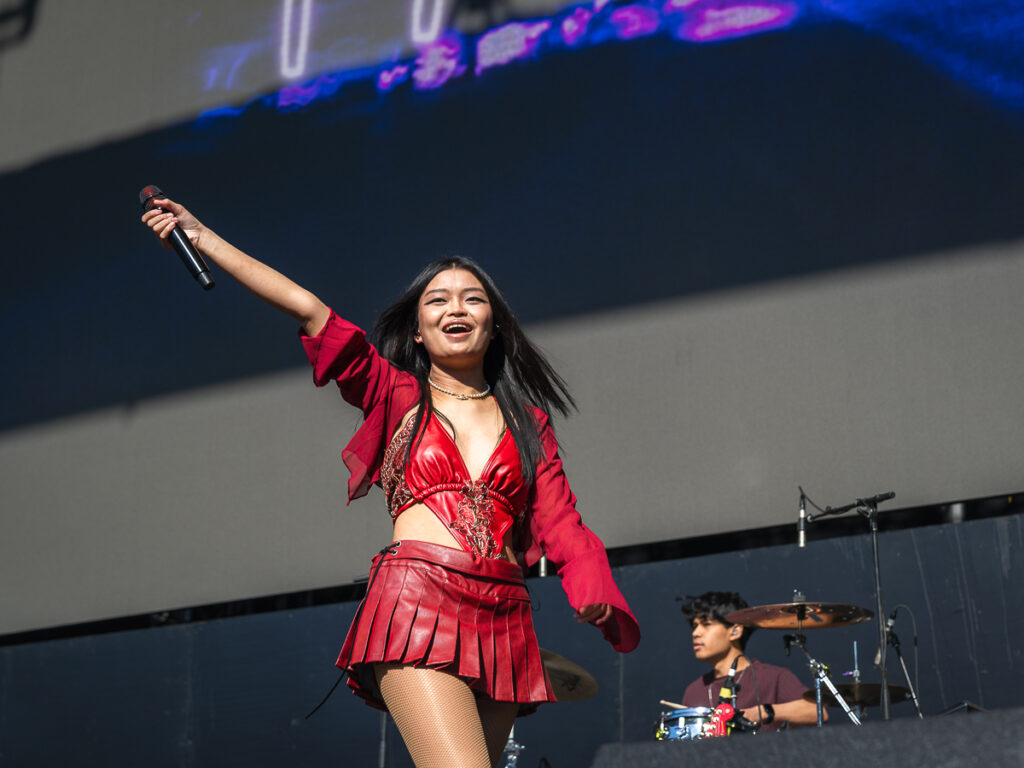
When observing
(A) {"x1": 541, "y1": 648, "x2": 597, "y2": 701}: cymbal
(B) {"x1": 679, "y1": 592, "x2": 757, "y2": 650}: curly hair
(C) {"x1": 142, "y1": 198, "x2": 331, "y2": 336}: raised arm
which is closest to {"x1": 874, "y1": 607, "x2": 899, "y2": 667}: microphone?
(B) {"x1": 679, "y1": 592, "x2": 757, "y2": 650}: curly hair

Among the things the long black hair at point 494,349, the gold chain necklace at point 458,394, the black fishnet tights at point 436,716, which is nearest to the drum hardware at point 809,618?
the long black hair at point 494,349

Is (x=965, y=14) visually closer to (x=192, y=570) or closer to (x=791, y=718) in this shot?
(x=791, y=718)

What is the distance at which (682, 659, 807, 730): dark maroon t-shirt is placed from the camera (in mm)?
4539

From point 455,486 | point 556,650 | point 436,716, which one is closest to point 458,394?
point 455,486

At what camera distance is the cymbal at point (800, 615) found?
163 inches

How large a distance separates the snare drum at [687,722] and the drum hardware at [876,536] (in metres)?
0.38

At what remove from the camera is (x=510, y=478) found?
2.16m

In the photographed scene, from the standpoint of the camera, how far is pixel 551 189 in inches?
213

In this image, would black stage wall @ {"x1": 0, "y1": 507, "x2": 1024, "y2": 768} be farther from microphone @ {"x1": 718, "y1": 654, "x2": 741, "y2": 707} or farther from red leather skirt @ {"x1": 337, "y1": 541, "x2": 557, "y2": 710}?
red leather skirt @ {"x1": 337, "y1": 541, "x2": 557, "y2": 710}

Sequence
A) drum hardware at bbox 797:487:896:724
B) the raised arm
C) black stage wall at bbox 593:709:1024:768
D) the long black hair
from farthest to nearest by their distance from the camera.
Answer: drum hardware at bbox 797:487:896:724 < the long black hair < the raised arm < black stage wall at bbox 593:709:1024:768

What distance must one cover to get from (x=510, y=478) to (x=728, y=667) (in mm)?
2788

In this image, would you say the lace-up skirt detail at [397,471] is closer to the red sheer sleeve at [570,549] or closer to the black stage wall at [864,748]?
the red sheer sleeve at [570,549]

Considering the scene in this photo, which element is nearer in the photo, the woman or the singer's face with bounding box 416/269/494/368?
the woman

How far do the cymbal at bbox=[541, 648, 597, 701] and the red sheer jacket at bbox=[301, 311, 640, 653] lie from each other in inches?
85.2
